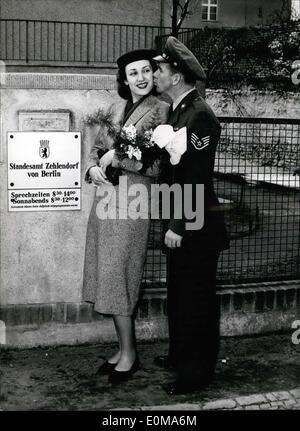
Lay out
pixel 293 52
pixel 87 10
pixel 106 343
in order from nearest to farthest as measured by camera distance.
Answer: pixel 106 343, pixel 293 52, pixel 87 10

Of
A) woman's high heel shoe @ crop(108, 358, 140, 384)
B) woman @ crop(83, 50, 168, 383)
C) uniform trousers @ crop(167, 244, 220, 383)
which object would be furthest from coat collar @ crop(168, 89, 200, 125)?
woman's high heel shoe @ crop(108, 358, 140, 384)

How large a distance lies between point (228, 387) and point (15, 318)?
63.6 inches

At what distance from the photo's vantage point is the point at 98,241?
424 centimetres

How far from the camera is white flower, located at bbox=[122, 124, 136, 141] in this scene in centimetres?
397

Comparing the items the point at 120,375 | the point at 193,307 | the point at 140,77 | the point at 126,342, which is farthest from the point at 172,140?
the point at 120,375

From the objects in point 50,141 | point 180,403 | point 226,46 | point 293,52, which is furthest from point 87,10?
point 180,403

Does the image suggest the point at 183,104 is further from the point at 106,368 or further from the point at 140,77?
the point at 106,368

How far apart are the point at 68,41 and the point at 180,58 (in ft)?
48.2

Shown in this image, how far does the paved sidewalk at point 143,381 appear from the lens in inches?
157

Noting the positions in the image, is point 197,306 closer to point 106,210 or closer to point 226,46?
point 106,210

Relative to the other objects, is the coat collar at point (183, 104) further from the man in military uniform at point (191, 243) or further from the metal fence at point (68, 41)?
the metal fence at point (68, 41)

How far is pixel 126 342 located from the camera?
4.32 m
